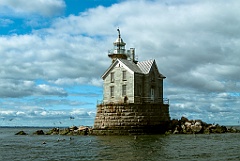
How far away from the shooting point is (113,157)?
82.1 feet

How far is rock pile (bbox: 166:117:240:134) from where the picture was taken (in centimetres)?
4653

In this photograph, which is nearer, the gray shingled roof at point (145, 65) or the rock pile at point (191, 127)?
the rock pile at point (191, 127)

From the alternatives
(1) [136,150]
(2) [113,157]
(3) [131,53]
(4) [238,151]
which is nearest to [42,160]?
(2) [113,157]

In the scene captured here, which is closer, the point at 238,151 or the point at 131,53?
the point at 238,151

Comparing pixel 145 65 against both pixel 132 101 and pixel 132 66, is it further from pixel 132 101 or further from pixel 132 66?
pixel 132 101

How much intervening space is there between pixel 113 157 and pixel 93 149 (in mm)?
5809

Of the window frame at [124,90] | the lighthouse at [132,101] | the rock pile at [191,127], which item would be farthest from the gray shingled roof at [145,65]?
the rock pile at [191,127]

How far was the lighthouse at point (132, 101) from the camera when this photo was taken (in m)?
43.5

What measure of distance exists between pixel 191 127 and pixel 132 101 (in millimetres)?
8697

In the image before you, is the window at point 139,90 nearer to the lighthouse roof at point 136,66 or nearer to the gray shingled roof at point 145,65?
the lighthouse roof at point 136,66

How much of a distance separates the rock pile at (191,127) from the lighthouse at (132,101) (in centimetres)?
112

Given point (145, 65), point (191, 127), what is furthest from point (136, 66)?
point (191, 127)

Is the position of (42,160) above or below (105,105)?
below

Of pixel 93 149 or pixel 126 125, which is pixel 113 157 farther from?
pixel 126 125
